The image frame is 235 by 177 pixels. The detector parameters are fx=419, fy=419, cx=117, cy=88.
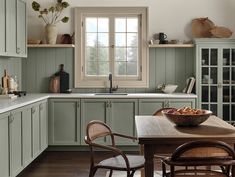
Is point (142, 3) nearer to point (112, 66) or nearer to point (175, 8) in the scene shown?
point (175, 8)

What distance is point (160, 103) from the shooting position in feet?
19.3

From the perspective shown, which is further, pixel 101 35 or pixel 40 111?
pixel 101 35

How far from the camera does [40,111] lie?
5.34m

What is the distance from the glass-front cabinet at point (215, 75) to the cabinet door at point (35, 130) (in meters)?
2.36

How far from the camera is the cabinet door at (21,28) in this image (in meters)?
5.41

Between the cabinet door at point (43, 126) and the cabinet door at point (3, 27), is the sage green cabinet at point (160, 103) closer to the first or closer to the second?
the cabinet door at point (43, 126)

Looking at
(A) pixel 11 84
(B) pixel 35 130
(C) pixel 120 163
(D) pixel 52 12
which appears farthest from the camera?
(D) pixel 52 12

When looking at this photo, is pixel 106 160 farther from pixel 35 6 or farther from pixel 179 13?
pixel 179 13

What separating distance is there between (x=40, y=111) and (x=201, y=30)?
2.70 metres

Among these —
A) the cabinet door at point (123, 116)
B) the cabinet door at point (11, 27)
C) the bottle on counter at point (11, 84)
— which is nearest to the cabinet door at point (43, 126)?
the bottle on counter at point (11, 84)

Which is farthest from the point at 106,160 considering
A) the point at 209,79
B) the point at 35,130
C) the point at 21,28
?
the point at 209,79

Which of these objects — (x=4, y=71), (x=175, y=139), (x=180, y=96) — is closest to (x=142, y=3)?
(x=180, y=96)

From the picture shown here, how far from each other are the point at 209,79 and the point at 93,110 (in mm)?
1750

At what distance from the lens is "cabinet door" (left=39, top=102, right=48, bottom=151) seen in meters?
5.39
